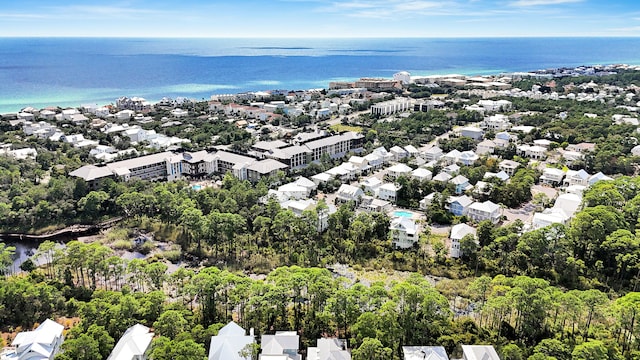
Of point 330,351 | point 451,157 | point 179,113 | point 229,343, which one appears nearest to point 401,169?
point 451,157

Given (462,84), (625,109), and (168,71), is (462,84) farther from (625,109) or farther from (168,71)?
(168,71)

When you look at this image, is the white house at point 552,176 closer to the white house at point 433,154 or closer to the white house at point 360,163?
the white house at point 433,154

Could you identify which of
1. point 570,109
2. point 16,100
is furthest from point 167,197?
point 16,100

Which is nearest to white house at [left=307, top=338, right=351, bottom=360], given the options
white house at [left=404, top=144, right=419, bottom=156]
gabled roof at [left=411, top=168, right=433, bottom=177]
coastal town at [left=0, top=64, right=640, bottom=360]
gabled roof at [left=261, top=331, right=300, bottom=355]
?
coastal town at [left=0, top=64, right=640, bottom=360]

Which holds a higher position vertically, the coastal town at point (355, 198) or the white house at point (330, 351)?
the coastal town at point (355, 198)

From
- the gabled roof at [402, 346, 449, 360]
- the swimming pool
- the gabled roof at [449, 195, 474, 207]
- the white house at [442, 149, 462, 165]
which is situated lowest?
the gabled roof at [402, 346, 449, 360]

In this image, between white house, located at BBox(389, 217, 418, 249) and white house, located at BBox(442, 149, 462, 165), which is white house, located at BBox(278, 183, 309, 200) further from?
white house, located at BBox(442, 149, 462, 165)

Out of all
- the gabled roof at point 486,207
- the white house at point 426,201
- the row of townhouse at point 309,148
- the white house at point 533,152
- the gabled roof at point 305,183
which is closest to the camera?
the gabled roof at point 486,207

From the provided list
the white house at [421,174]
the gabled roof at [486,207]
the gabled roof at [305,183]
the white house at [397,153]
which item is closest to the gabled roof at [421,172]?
the white house at [421,174]
